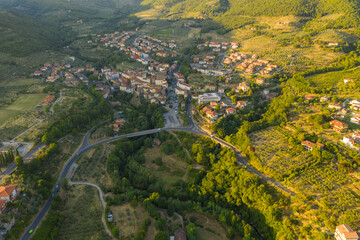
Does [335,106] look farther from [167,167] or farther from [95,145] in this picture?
[95,145]

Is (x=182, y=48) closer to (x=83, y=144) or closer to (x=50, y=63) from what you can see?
(x=50, y=63)

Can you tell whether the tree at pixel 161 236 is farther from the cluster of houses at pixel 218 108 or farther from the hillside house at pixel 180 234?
the cluster of houses at pixel 218 108

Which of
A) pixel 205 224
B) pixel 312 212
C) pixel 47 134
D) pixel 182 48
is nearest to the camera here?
pixel 312 212

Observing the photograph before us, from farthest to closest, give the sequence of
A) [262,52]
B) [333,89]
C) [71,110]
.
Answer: [262,52] < [333,89] < [71,110]

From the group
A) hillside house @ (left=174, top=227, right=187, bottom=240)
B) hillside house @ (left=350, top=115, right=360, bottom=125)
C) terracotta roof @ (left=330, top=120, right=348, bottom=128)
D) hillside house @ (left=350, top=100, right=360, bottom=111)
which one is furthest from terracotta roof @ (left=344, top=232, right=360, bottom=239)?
hillside house @ (left=350, top=100, right=360, bottom=111)

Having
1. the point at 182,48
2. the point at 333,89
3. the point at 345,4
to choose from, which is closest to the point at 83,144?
the point at 333,89

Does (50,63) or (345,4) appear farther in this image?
(345,4)
